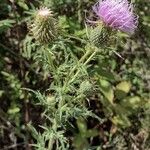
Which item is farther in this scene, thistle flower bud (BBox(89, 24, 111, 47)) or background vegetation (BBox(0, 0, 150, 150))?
background vegetation (BBox(0, 0, 150, 150))

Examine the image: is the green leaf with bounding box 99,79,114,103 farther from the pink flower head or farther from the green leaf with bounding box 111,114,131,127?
the pink flower head

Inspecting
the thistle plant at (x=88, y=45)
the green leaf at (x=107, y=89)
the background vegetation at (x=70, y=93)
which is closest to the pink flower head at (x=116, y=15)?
the thistle plant at (x=88, y=45)

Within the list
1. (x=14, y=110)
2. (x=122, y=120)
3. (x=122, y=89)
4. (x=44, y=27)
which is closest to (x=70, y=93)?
(x=14, y=110)

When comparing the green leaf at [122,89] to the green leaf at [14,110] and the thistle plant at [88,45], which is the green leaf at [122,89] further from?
the thistle plant at [88,45]

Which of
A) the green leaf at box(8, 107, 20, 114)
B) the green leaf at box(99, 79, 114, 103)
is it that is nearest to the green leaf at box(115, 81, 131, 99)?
the green leaf at box(99, 79, 114, 103)

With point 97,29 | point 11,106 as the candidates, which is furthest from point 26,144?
point 97,29

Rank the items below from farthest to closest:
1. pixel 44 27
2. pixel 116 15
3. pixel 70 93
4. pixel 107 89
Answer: pixel 107 89, pixel 70 93, pixel 116 15, pixel 44 27

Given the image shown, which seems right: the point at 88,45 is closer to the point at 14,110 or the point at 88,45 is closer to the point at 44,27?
the point at 44,27

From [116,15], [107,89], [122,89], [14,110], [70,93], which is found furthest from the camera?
[122,89]
